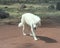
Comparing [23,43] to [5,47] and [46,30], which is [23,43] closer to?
[5,47]

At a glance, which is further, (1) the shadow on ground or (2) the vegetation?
(2) the vegetation

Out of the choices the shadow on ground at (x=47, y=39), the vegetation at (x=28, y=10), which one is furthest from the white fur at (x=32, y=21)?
the vegetation at (x=28, y=10)

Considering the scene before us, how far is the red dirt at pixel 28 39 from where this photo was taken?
25.8ft

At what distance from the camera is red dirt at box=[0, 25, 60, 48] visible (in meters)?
7.85

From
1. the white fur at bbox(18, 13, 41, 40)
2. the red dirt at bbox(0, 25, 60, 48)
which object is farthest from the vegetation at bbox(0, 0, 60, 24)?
the white fur at bbox(18, 13, 41, 40)

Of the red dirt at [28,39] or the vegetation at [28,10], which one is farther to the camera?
the vegetation at [28,10]

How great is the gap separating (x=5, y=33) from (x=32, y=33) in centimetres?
142

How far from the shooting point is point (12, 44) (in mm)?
7953

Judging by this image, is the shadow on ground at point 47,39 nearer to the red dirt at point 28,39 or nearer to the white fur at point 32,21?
the red dirt at point 28,39

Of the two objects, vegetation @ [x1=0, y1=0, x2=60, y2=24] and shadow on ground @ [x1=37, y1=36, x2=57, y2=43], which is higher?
shadow on ground @ [x1=37, y1=36, x2=57, y2=43]

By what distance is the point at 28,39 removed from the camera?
8586 mm

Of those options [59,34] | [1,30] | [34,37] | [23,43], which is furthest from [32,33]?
[1,30]

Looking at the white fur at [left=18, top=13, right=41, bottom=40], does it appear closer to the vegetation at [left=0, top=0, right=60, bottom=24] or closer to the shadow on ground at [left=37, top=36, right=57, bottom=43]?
the shadow on ground at [left=37, top=36, right=57, bottom=43]

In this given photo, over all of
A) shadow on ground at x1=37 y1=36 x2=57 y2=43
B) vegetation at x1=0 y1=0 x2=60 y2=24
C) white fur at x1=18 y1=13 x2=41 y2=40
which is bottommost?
vegetation at x1=0 y1=0 x2=60 y2=24
